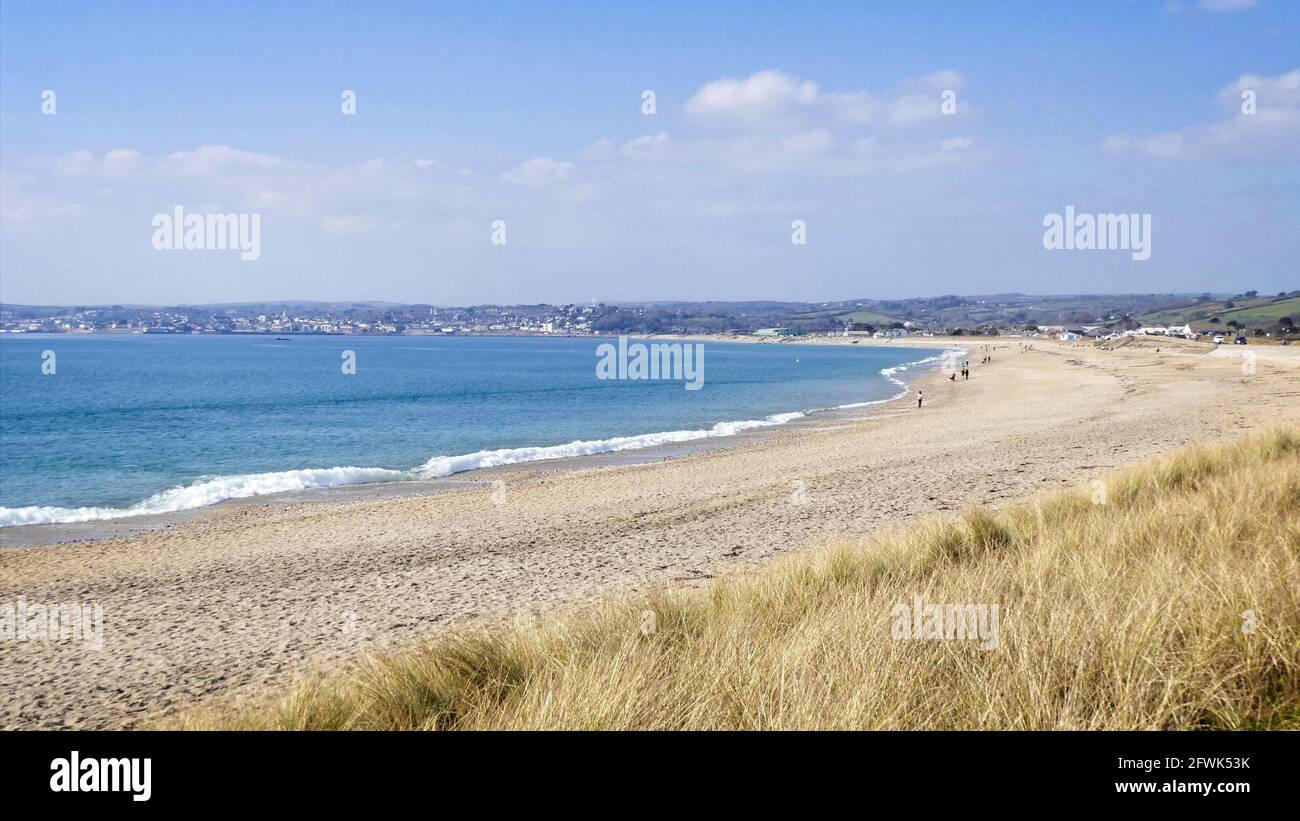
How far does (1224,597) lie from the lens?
478 cm

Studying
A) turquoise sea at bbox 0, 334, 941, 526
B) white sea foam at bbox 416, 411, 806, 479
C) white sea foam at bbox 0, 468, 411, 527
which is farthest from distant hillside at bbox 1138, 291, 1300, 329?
white sea foam at bbox 0, 468, 411, 527

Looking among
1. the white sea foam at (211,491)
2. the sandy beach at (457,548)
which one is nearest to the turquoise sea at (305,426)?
the white sea foam at (211,491)

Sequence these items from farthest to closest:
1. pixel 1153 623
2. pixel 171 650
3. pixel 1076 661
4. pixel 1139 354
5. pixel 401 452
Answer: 1. pixel 1139 354
2. pixel 401 452
3. pixel 171 650
4. pixel 1153 623
5. pixel 1076 661

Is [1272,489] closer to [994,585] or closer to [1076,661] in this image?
[994,585]

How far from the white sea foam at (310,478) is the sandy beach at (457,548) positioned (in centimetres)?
195

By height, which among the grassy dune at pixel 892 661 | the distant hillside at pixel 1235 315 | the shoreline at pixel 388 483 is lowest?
the shoreline at pixel 388 483

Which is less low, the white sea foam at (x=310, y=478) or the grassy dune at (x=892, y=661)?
the grassy dune at (x=892, y=661)

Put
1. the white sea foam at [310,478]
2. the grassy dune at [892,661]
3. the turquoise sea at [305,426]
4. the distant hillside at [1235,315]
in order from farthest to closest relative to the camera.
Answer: the distant hillside at [1235,315], the turquoise sea at [305,426], the white sea foam at [310,478], the grassy dune at [892,661]

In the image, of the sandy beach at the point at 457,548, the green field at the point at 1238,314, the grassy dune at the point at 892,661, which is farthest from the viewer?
the green field at the point at 1238,314

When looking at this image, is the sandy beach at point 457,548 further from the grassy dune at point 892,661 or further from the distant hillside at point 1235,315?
the distant hillside at point 1235,315

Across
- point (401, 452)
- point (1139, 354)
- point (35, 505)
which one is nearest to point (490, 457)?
point (401, 452)

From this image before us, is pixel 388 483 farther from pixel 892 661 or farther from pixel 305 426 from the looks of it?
pixel 892 661

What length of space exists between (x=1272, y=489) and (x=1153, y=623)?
5.56 m

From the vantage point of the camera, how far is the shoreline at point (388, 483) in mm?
18109
